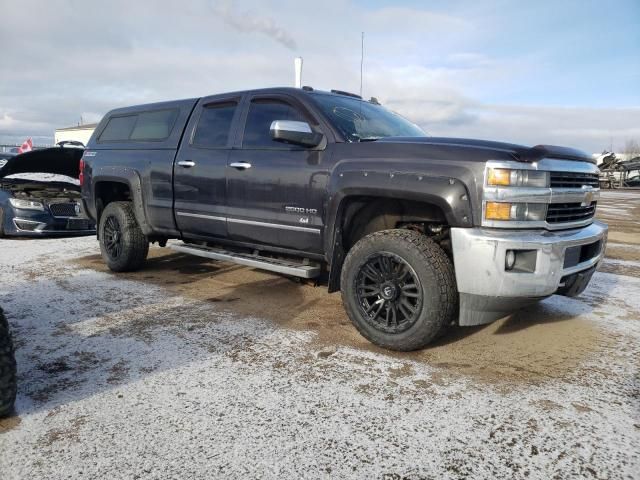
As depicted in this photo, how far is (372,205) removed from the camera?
3.64m

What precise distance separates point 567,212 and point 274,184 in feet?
7.32

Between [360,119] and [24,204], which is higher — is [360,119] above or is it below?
above

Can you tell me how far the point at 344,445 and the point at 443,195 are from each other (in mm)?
1629

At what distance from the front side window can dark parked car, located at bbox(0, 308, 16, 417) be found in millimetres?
2443

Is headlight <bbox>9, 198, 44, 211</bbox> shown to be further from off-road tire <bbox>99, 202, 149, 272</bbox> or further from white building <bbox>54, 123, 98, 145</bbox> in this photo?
white building <bbox>54, 123, 98, 145</bbox>

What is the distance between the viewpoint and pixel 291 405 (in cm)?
254

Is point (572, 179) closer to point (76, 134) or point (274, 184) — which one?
point (274, 184)

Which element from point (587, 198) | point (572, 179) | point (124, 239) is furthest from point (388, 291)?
point (124, 239)

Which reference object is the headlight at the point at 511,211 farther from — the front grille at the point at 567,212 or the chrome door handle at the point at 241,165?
the chrome door handle at the point at 241,165

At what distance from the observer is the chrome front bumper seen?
288 centimetres

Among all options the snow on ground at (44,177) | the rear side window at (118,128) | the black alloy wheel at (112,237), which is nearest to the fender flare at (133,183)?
the black alloy wheel at (112,237)

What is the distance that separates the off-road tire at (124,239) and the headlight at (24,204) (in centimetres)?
287

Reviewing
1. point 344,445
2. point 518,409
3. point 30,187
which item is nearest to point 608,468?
point 518,409

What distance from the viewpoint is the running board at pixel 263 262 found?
12.8 ft
